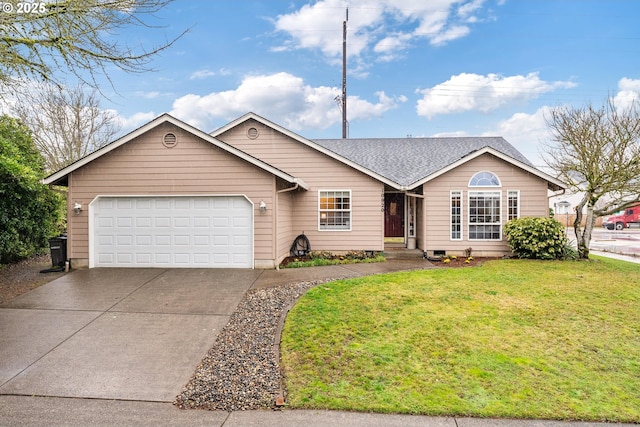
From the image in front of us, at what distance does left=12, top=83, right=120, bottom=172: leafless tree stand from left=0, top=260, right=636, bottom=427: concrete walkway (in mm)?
13766

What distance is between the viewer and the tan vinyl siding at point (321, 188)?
40.4 ft

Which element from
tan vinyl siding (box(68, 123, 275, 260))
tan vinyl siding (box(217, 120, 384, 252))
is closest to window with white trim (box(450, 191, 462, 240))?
tan vinyl siding (box(217, 120, 384, 252))

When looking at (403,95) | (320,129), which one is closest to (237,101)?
(320,129)

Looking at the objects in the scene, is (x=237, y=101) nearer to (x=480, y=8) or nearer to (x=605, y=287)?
(x=480, y=8)

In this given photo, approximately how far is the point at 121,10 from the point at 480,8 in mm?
14221

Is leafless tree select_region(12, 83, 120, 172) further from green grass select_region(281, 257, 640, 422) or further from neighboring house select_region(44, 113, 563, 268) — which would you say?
green grass select_region(281, 257, 640, 422)

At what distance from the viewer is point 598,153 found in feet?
38.5

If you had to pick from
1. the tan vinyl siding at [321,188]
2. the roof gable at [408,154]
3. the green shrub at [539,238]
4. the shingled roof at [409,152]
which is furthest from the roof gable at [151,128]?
the green shrub at [539,238]

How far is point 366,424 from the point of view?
3184mm

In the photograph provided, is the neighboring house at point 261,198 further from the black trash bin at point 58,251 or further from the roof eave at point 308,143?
the black trash bin at point 58,251

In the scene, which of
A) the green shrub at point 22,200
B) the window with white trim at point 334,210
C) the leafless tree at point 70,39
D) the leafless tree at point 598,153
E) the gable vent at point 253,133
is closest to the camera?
the leafless tree at point 70,39

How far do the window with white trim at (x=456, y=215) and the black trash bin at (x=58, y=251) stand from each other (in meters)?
12.5

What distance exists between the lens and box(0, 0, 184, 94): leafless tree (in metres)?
5.80

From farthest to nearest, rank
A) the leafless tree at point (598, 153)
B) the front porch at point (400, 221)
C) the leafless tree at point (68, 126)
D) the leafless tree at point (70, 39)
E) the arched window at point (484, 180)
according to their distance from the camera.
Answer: the leafless tree at point (68, 126)
the front porch at point (400, 221)
the arched window at point (484, 180)
the leafless tree at point (598, 153)
the leafless tree at point (70, 39)
